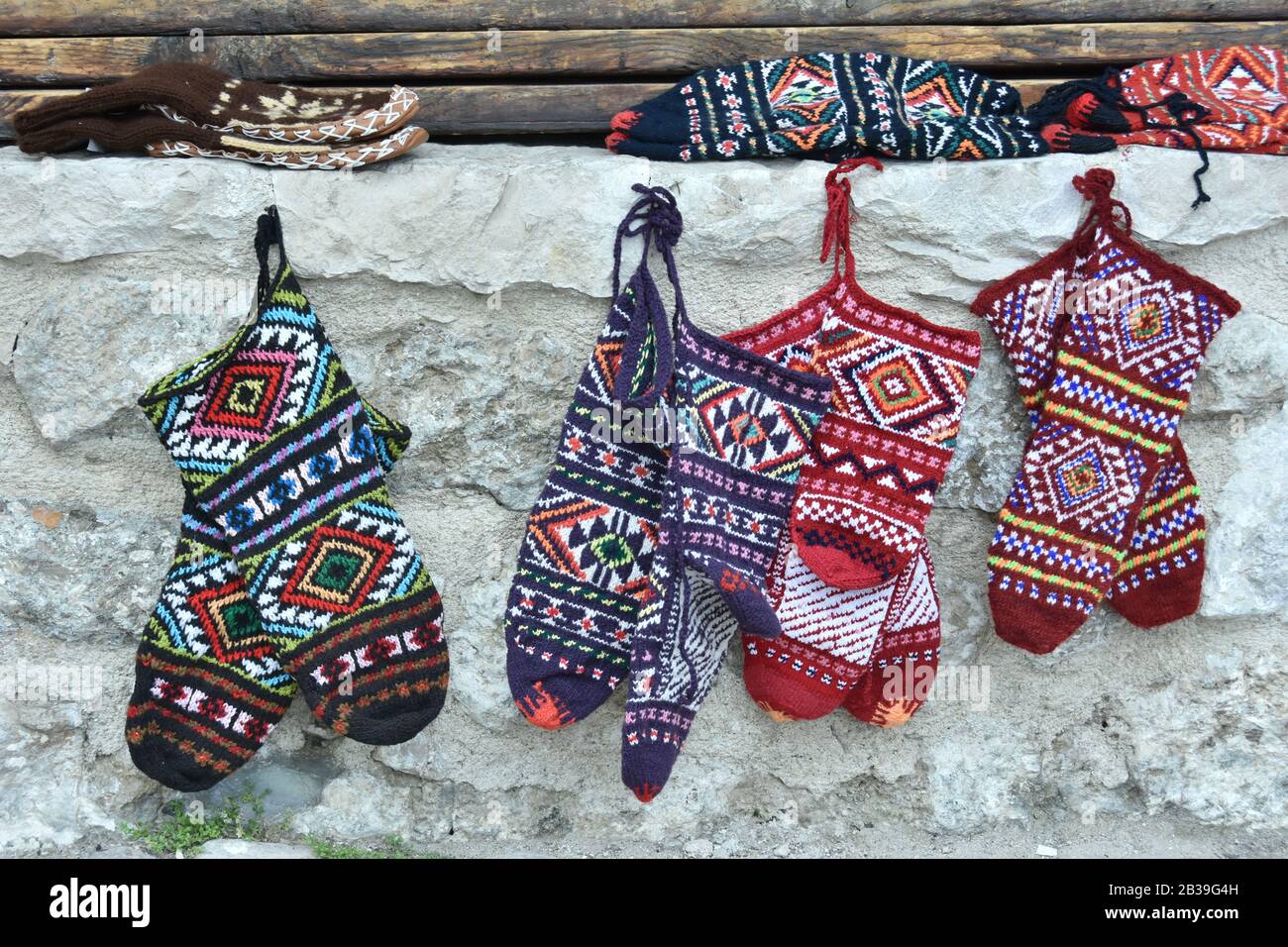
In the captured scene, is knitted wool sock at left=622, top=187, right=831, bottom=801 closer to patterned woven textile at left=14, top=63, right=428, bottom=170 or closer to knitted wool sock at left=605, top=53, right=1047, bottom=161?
knitted wool sock at left=605, top=53, right=1047, bottom=161

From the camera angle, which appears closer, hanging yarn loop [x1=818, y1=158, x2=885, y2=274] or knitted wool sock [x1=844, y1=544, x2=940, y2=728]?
hanging yarn loop [x1=818, y1=158, x2=885, y2=274]

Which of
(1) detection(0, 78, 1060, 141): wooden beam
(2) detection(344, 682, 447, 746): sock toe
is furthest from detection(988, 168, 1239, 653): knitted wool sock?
(2) detection(344, 682, 447, 746): sock toe

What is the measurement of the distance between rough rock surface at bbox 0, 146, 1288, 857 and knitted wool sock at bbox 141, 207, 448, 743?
10cm

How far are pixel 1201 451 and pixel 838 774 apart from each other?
80 centimetres

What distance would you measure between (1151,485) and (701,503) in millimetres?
724

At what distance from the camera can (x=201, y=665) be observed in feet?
6.32

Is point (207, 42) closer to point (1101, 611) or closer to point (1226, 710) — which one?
point (1101, 611)

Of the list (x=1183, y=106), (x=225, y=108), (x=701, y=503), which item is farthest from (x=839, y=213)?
(x=225, y=108)

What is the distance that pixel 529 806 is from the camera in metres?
2.08

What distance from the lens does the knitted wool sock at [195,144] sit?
1908mm

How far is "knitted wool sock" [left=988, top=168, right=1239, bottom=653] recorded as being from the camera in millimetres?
1907

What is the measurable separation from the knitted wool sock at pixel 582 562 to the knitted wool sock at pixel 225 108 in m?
0.47

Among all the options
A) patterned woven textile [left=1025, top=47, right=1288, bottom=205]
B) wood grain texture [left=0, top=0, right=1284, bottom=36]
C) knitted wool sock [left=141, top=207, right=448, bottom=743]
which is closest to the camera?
knitted wool sock [left=141, top=207, right=448, bottom=743]

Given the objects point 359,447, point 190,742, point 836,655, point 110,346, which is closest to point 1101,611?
point 836,655
